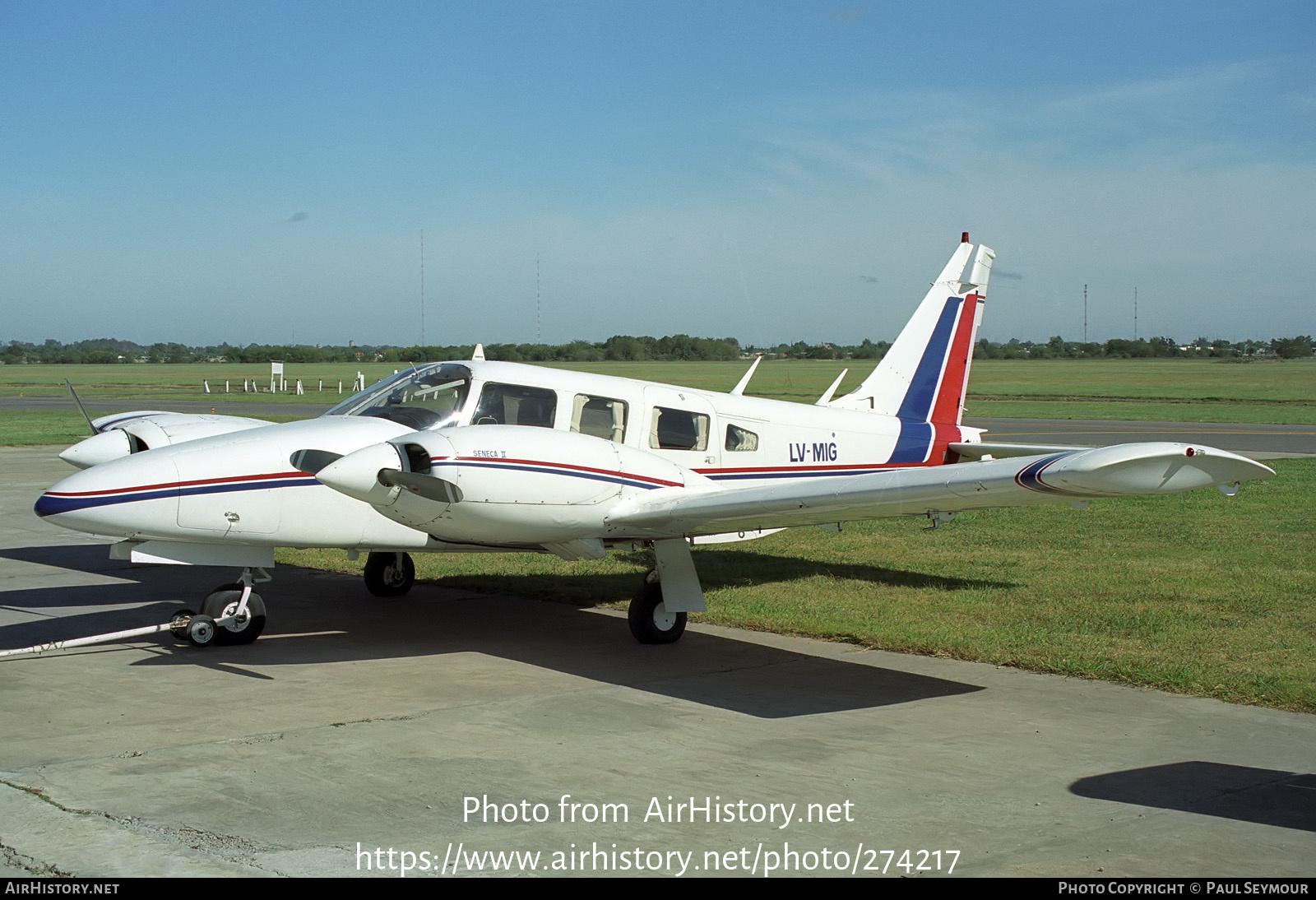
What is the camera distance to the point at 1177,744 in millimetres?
6992

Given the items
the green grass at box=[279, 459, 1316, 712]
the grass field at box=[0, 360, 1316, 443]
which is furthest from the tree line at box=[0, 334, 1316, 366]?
the green grass at box=[279, 459, 1316, 712]

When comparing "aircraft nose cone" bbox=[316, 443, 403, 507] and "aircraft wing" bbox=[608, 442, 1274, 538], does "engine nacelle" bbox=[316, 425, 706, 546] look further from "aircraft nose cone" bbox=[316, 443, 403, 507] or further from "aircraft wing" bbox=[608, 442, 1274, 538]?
"aircraft wing" bbox=[608, 442, 1274, 538]

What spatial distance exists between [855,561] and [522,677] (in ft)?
22.2

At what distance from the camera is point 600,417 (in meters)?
10.2

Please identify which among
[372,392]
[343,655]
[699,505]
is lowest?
[343,655]

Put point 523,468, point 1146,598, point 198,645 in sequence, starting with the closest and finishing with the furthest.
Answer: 1. point 523,468
2. point 198,645
3. point 1146,598

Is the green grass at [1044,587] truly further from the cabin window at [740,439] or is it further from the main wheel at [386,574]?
the cabin window at [740,439]

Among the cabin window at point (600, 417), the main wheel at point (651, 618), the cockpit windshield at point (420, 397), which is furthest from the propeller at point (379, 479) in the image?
the main wheel at point (651, 618)

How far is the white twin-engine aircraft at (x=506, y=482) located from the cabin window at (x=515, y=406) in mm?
15

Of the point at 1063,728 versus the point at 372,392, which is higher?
the point at 372,392

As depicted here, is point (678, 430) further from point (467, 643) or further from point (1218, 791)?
point (1218, 791)

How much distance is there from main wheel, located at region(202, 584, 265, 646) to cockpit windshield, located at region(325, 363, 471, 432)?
5.71ft
